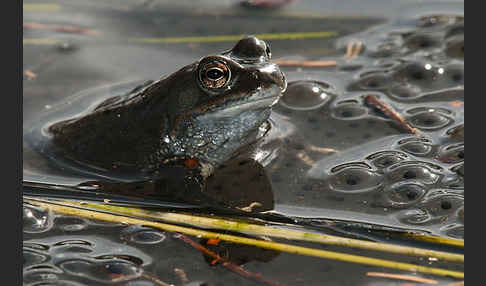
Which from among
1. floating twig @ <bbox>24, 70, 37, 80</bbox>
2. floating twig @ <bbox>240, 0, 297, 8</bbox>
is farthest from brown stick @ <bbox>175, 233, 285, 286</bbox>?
floating twig @ <bbox>240, 0, 297, 8</bbox>

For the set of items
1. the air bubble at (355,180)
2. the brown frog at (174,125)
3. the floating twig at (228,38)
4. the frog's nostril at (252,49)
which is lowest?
the air bubble at (355,180)

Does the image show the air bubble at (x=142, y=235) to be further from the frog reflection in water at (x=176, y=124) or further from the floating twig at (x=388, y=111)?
the floating twig at (x=388, y=111)

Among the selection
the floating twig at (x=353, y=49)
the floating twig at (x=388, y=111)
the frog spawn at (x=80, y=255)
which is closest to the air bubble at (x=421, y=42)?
the floating twig at (x=353, y=49)

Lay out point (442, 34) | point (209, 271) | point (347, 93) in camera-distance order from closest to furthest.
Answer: point (209, 271), point (347, 93), point (442, 34)

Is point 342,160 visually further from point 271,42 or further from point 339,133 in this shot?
point 271,42

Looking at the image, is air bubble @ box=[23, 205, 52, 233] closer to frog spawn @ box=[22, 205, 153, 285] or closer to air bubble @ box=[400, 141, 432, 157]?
frog spawn @ box=[22, 205, 153, 285]

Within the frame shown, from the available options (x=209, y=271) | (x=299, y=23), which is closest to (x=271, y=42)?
(x=299, y=23)
